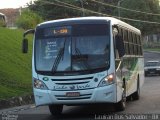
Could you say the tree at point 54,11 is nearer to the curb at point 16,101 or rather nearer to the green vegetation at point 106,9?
the green vegetation at point 106,9

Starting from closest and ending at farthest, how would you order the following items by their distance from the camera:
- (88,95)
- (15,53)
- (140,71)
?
(88,95) < (140,71) < (15,53)

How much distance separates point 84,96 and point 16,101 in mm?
8902

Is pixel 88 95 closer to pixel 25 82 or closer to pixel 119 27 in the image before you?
pixel 119 27

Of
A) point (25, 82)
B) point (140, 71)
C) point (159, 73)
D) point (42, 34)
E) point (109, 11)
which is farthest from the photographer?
point (109, 11)

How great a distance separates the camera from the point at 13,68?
30.9 metres

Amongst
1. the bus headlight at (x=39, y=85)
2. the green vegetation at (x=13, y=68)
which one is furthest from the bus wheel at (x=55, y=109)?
the green vegetation at (x=13, y=68)

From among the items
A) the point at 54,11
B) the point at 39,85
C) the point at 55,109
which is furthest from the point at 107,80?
the point at 54,11

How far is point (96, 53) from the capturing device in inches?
595

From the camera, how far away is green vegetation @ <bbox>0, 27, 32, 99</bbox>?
2558cm

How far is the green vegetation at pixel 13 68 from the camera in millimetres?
25578

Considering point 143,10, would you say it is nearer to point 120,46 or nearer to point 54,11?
point 54,11

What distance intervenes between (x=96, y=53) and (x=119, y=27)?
216 centimetres

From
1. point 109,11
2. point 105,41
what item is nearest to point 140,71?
point 105,41

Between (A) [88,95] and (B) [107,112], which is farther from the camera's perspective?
(B) [107,112]
